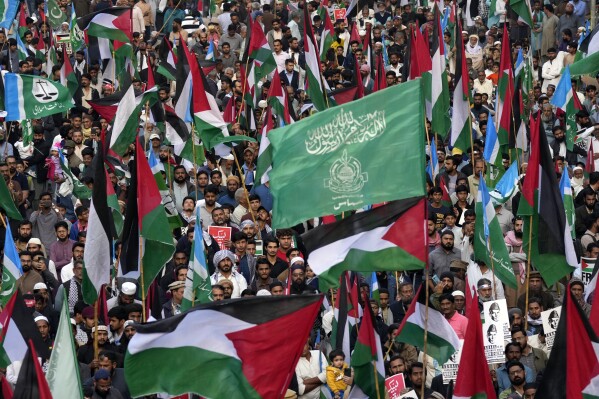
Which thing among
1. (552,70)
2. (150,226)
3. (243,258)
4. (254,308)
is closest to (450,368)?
(150,226)

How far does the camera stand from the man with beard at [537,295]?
18.3 metres

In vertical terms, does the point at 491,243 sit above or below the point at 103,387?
above

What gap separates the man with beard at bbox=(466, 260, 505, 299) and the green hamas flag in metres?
4.69

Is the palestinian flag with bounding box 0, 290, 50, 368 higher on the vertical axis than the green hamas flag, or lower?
lower

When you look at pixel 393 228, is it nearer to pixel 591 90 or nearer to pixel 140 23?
pixel 591 90

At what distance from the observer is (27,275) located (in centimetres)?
1862

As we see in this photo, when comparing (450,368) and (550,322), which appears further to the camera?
(550,322)

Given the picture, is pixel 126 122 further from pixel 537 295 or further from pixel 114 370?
pixel 537 295

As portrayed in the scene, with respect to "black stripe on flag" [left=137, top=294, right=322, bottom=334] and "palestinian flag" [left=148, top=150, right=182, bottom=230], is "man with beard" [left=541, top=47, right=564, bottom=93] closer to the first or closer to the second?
"palestinian flag" [left=148, top=150, right=182, bottom=230]

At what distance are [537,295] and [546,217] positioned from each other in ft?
6.10

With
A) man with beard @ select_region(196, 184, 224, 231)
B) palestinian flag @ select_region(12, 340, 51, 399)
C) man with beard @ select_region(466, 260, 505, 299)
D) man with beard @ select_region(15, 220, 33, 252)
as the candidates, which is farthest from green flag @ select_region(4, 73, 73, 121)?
palestinian flag @ select_region(12, 340, 51, 399)

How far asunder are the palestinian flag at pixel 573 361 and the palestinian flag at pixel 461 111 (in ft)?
29.2

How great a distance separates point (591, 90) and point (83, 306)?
10981mm

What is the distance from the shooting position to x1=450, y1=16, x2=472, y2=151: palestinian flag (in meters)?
21.7
